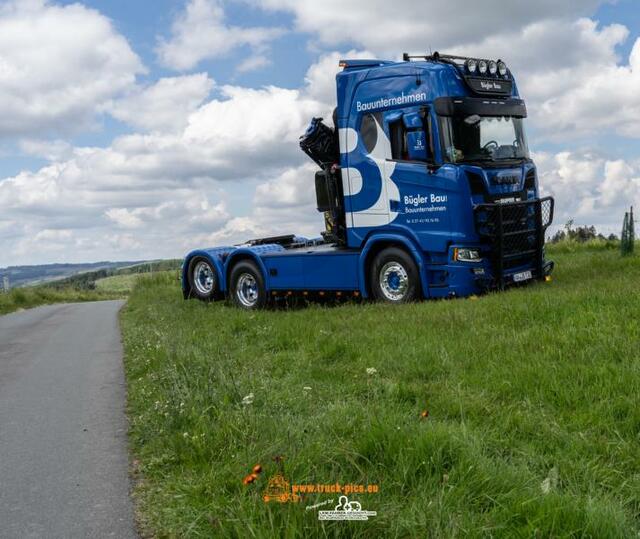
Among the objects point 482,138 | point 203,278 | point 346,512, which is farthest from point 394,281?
point 346,512

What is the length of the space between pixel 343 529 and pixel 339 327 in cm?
652

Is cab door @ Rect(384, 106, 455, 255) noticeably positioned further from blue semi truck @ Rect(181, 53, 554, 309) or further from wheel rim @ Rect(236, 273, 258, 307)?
wheel rim @ Rect(236, 273, 258, 307)

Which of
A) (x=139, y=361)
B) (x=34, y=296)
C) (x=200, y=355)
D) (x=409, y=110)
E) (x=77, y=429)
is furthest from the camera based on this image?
(x=34, y=296)

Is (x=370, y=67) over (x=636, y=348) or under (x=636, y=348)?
over

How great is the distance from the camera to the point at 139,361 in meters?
9.36

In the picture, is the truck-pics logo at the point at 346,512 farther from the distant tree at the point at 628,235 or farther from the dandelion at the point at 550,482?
the distant tree at the point at 628,235

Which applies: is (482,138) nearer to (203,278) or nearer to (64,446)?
(203,278)

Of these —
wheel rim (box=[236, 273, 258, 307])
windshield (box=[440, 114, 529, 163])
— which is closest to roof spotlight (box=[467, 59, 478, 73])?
windshield (box=[440, 114, 529, 163])

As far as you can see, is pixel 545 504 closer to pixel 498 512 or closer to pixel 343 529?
pixel 498 512

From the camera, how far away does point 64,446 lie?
225 inches

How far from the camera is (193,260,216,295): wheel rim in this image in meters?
16.1

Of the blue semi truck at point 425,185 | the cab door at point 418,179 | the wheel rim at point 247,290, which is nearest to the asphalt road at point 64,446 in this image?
the wheel rim at point 247,290

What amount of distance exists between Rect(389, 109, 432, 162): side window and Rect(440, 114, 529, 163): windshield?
28cm

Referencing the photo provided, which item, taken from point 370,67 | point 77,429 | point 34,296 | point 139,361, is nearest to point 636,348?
point 77,429
